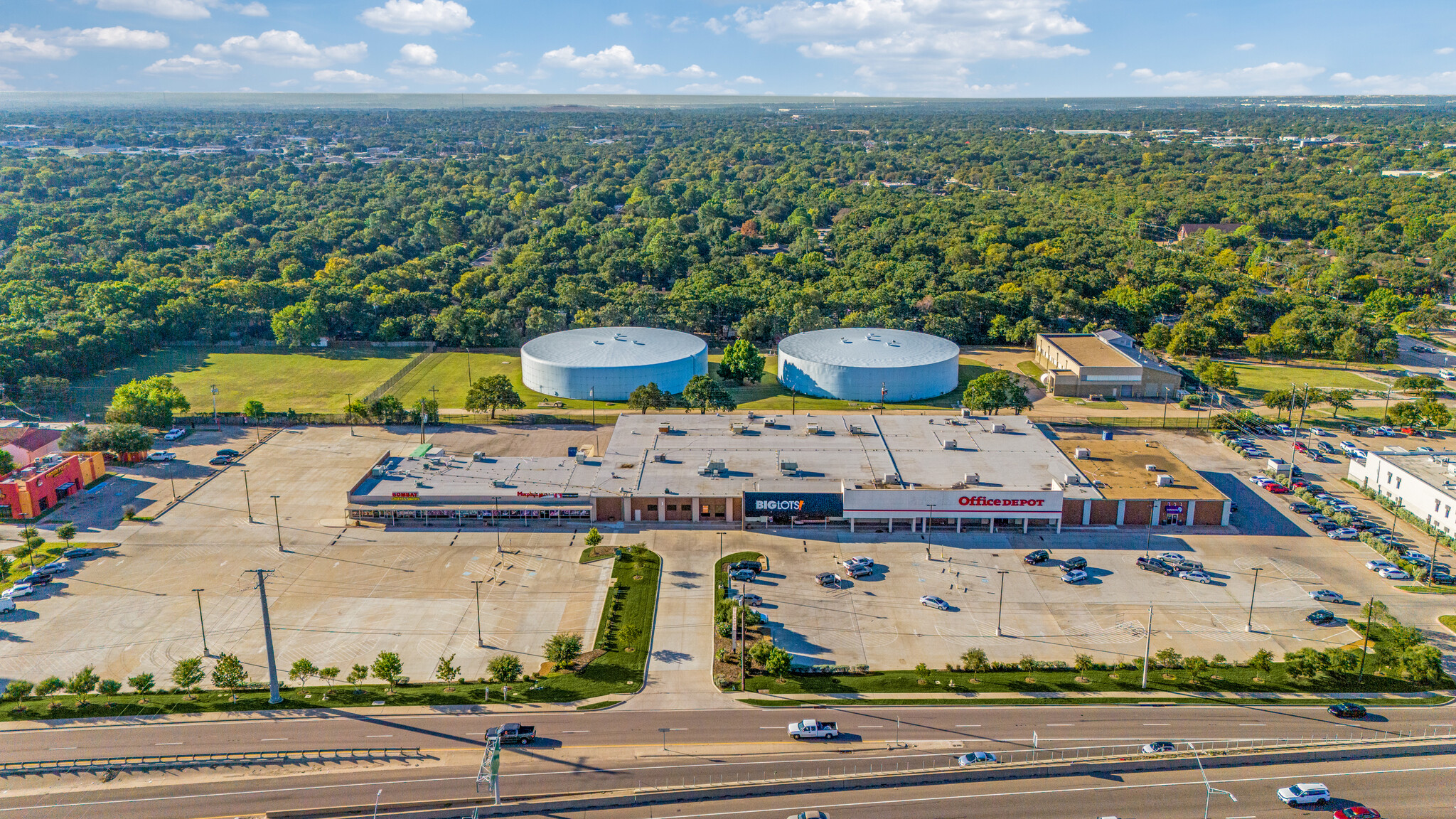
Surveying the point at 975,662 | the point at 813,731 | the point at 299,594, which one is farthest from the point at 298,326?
the point at 975,662

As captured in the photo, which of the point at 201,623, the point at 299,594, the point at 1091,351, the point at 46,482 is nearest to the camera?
the point at 201,623

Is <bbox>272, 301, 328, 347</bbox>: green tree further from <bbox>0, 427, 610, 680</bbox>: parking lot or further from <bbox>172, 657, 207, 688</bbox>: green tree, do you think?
<bbox>172, 657, 207, 688</bbox>: green tree

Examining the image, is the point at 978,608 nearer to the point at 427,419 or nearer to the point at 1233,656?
the point at 1233,656

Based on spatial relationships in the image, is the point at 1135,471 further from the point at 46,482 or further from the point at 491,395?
the point at 46,482

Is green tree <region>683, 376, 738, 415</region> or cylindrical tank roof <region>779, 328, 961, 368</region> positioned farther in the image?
cylindrical tank roof <region>779, 328, 961, 368</region>

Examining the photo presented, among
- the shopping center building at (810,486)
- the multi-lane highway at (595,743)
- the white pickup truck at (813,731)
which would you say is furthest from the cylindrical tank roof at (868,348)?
the white pickup truck at (813,731)

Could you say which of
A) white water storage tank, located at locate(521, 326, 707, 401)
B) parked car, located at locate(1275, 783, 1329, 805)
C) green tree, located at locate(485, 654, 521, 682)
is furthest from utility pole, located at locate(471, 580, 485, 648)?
parked car, located at locate(1275, 783, 1329, 805)
